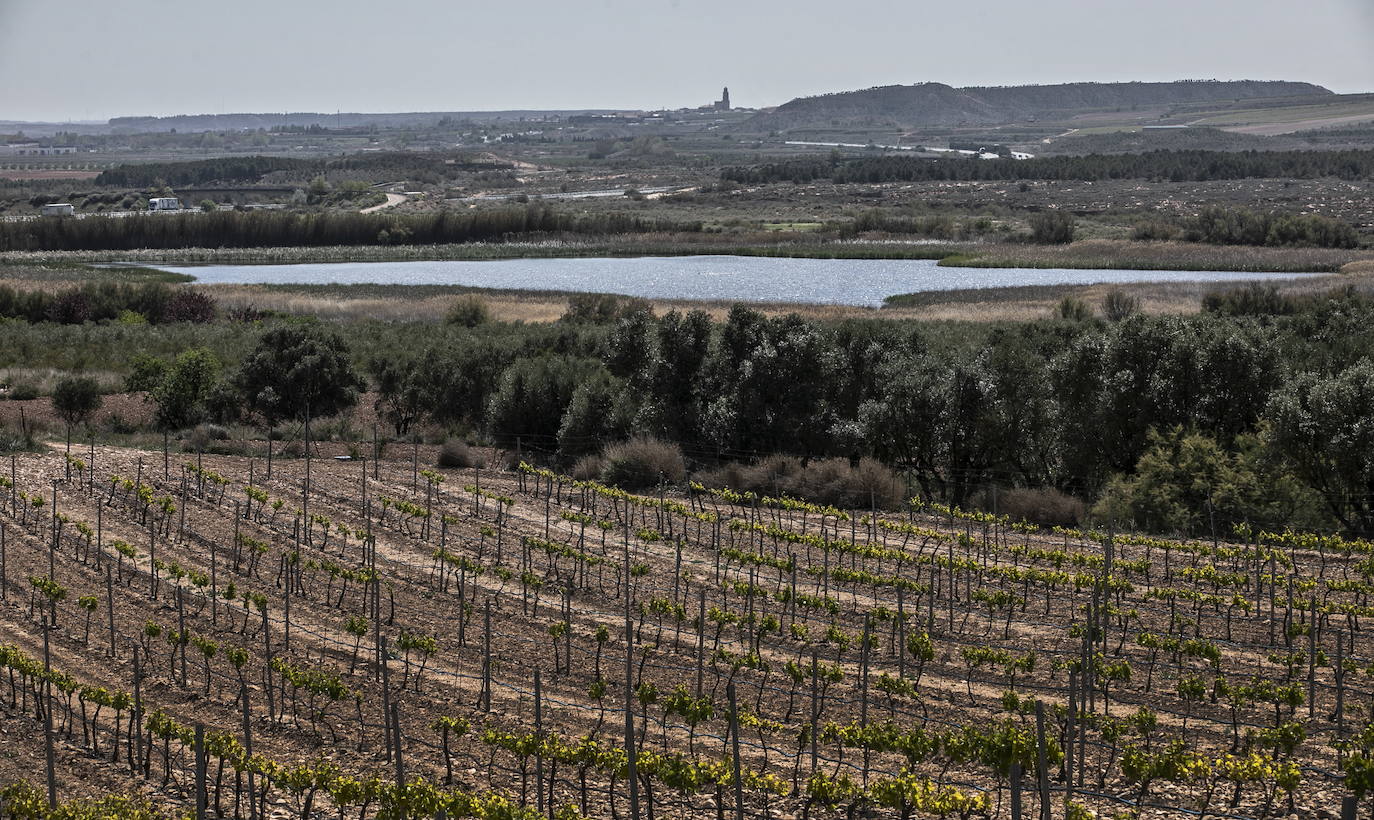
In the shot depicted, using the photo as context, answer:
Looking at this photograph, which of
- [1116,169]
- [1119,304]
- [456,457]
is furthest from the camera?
[1116,169]

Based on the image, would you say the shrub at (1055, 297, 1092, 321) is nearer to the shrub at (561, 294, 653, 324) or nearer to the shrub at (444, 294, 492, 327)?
the shrub at (561, 294, 653, 324)

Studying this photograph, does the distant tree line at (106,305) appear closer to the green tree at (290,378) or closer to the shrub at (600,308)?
the shrub at (600,308)

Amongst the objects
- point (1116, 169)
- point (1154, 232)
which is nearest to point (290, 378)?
point (1154, 232)

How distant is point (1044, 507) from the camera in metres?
29.4

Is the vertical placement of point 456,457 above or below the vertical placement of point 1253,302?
below

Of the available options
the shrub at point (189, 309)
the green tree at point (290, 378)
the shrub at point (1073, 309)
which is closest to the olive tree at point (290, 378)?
the green tree at point (290, 378)

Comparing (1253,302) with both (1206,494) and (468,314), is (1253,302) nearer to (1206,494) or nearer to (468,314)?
(1206,494)

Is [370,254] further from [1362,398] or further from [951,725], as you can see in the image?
[951,725]

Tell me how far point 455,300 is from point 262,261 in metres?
38.6

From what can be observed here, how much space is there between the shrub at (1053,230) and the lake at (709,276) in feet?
43.3

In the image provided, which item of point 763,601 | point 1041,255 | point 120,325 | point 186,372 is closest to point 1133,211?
point 1041,255

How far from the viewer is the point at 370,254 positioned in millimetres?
108438

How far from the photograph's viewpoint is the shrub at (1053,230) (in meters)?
103

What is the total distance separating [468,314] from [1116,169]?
415 ft
